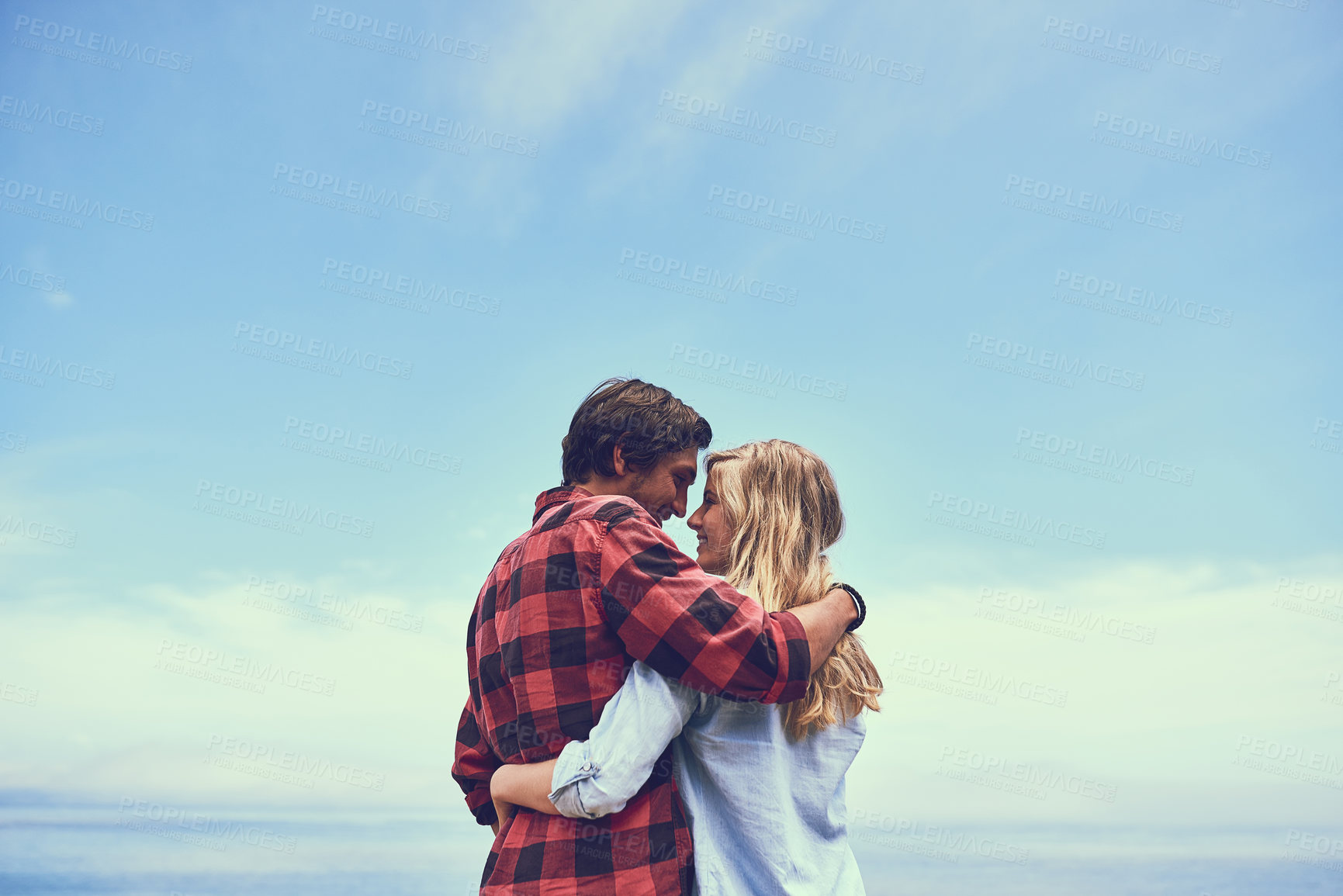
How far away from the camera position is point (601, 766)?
206 cm

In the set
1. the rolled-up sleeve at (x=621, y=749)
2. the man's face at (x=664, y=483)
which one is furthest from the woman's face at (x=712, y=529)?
the rolled-up sleeve at (x=621, y=749)

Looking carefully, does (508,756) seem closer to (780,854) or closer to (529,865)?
(529,865)

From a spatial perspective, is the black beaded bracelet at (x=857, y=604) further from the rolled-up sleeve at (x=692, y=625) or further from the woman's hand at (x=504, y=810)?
the woman's hand at (x=504, y=810)

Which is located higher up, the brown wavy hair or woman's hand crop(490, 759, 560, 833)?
the brown wavy hair

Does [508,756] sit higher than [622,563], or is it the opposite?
[622,563]

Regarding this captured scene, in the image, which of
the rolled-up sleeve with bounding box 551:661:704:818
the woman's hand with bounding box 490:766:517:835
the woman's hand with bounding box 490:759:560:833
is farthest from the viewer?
the woman's hand with bounding box 490:766:517:835

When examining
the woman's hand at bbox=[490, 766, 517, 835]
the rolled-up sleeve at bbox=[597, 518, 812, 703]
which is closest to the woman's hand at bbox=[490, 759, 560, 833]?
the woman's hand at bbox=[490, 766, 517, 835]

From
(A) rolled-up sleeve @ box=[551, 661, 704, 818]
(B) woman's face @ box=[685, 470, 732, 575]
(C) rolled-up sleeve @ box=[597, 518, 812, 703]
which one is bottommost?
(A) rolled-up sleeve @ box=[551, 661, 704, 818]

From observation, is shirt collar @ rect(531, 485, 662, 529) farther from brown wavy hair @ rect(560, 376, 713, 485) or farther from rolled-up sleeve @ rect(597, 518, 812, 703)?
rolled-up sleeve @ rect(597, 518, 812, 703)

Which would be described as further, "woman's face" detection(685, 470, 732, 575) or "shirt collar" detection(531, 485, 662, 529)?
"woman's face" detection(685, 470, 732, 575)

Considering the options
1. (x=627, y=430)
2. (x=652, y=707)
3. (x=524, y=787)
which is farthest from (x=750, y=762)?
(x=627, y=430)

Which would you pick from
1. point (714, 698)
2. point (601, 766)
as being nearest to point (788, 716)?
point (714, 698)

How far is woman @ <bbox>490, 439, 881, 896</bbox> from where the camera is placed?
2.10m

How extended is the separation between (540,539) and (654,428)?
484 mm
